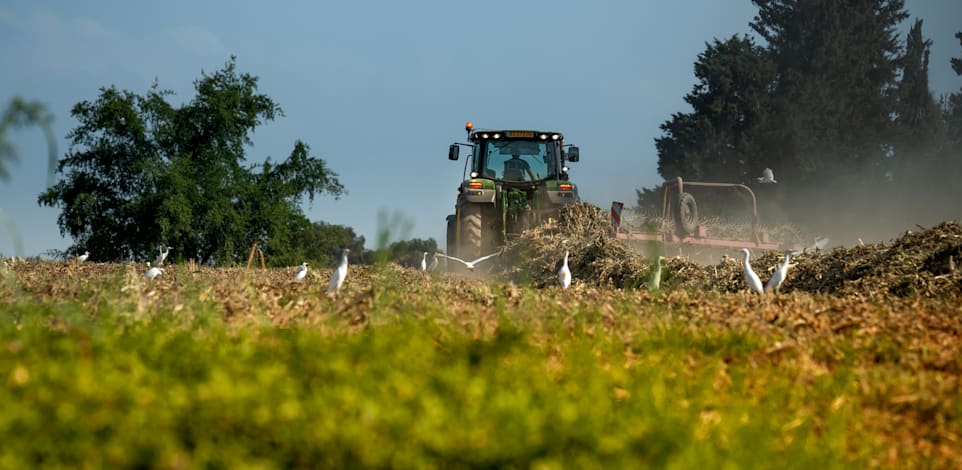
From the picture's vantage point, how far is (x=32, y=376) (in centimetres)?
465

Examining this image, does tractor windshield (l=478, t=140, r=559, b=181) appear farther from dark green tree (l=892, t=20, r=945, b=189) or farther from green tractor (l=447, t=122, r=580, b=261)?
dark green tree (l=892, t=20, r=945, b=189)

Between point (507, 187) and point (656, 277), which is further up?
point (507, 187)

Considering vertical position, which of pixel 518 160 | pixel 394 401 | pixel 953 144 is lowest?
pixel 394 401

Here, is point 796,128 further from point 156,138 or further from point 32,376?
point 32,376

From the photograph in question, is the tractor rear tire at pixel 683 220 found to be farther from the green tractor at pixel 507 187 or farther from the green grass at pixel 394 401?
the green grass at pixel 394 401

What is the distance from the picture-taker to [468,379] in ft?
15.2

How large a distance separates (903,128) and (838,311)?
36.0 meters

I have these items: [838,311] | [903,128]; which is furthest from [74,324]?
[903,128]

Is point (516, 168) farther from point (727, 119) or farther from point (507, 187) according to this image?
point (727, 119)

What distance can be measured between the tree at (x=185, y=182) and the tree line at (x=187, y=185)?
4 centimetres

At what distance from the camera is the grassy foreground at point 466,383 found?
3.83 m

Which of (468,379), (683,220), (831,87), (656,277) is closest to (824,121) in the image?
(831,87)

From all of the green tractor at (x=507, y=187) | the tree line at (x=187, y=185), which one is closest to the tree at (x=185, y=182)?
the tree line at (x=187, y=185)

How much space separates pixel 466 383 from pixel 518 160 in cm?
1489
